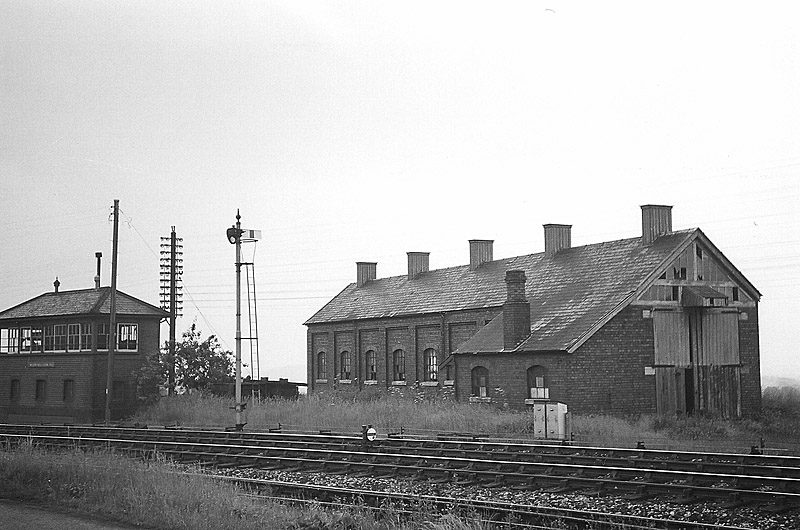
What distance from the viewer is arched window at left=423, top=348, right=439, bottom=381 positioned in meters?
42.4

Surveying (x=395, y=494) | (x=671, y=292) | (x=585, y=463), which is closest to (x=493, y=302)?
(x=671, y=292)

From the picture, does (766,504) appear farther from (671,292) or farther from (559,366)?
(671,292)

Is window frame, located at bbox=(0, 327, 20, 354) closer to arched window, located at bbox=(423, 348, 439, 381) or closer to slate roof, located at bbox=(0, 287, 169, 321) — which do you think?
slate roof, located at bbox=(0, 287, 169, 321)

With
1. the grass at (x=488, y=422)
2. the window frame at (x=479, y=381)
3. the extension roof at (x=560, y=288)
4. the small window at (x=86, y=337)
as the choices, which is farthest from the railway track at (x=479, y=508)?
the small window at (x=86, y=337)

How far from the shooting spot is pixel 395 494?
1498 cm

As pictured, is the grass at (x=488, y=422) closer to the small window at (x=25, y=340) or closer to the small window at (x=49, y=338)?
the small window at (x=49, y=338)

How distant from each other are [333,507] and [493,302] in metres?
26.2

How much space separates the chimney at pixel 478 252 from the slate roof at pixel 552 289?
52 centimetres

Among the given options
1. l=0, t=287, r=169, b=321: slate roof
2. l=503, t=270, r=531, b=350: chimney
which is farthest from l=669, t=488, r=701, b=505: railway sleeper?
l=0, t=287, r=169, b=321: slate roof

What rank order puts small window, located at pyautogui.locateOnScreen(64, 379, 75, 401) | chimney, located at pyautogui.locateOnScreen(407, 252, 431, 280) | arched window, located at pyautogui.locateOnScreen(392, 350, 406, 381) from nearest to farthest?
small window, located at pyautogui.locateOnScreen(64, 379, 75, 401) < arched window, located at pyautogui.locateOnScreen(392, 350, 406, 381) < chimney, located at pyautogui.locateOnScreen(407, 252, 431, 280)

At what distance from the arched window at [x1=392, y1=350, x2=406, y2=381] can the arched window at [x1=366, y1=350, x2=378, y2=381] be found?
144cm

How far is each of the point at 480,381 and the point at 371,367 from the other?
1168 cm

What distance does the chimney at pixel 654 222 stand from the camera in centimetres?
3612

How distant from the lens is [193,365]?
144ft
